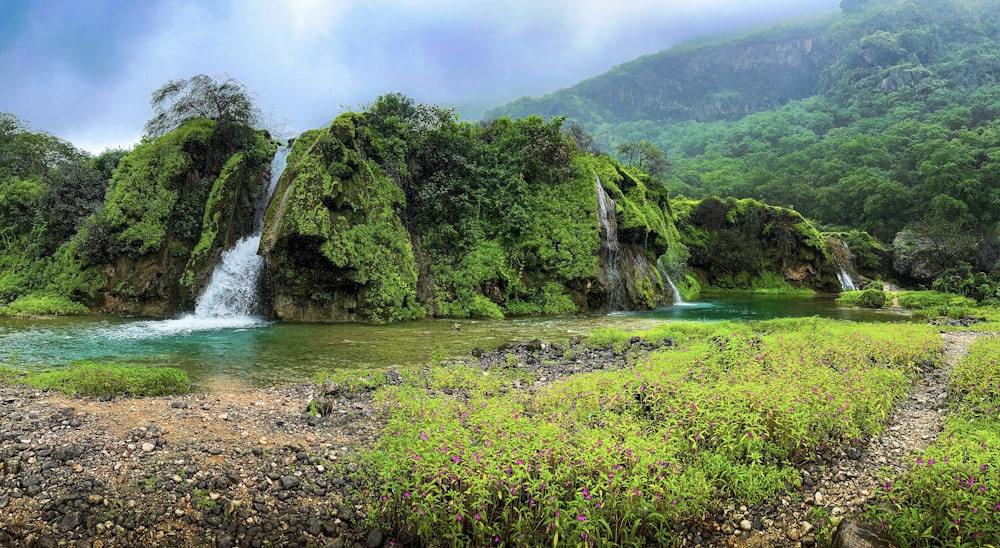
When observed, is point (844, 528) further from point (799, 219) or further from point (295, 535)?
point (799, 219)

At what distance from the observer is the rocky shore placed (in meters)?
4.65

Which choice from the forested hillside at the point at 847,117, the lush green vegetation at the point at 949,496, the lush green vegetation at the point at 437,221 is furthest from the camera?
the forested hillside at the point at 847,117

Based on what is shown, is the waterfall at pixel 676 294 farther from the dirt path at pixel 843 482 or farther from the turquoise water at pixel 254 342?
the dirt path at pixel 843 482

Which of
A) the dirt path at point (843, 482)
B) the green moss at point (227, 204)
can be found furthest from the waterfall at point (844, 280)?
the green moss at point (227, 204)

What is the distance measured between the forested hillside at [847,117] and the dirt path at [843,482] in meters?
43.7

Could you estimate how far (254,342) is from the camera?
15016 millimetres

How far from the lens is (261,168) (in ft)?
82.8

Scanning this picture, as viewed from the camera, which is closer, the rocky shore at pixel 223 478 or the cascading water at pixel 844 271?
the rocky shore at pixel 223 478

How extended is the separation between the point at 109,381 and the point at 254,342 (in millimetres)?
6577

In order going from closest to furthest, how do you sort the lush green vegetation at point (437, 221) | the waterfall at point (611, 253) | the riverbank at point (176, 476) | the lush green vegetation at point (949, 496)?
the lush green vegetation at point (949, 496) < the riverbank at point (176, 476) < the lush green vegetation at point (437, 221) < the waterfall at point (611, 253)

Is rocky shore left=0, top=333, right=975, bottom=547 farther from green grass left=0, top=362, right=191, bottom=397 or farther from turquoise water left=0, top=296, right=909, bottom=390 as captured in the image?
turquoise water left=0, top=296, right=909, bottom=390

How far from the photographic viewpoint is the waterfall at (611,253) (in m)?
26.7

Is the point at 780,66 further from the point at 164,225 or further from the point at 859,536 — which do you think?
the point at 859,536

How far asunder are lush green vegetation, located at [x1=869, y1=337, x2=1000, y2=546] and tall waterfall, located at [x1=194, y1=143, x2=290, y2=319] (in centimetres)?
2120
